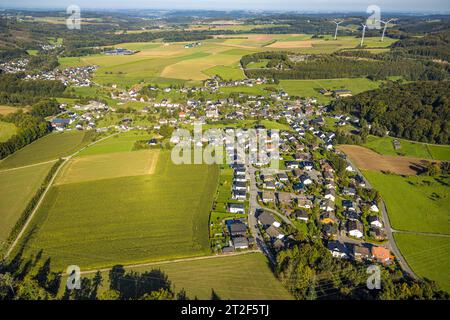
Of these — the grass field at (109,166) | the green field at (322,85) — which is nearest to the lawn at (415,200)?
the grass field at (109,166)

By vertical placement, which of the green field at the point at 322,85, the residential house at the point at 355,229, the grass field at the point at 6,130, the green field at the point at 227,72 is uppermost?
the green field at the point at 227,72

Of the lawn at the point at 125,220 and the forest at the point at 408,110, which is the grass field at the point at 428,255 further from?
the forest at the point at 408,110

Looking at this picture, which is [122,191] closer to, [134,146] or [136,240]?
[136,240]

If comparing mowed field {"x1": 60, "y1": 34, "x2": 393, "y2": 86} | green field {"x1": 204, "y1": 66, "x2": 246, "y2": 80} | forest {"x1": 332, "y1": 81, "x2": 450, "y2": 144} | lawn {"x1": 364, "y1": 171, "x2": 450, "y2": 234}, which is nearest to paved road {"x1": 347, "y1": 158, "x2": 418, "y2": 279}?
lawn {"x1": 364, "y1": 171, "x2": 450, "y2": 234}

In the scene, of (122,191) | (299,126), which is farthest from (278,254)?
(299,126)

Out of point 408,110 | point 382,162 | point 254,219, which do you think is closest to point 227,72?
point 408,110

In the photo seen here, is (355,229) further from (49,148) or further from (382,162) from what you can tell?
(49,148)

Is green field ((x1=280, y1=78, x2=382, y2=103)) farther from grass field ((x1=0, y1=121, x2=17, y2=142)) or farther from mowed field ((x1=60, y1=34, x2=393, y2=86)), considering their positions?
grass field ((x1=0, y1=121, x2=17, y2=142))
